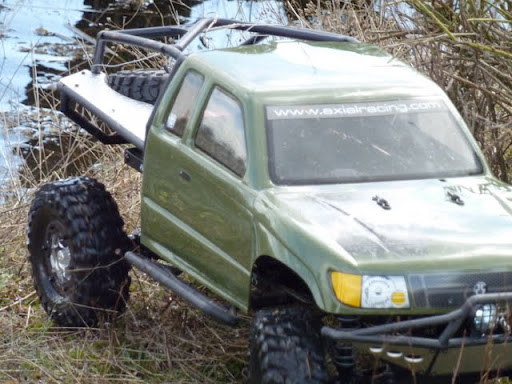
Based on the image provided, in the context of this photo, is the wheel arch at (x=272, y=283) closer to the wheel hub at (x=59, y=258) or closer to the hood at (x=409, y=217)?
the hood at (x=409, y=217)

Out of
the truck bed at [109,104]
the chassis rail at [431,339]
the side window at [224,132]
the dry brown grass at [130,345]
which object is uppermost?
the side window at [224,132]

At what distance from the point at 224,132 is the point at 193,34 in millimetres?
1032

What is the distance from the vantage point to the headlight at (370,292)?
529 centimetres

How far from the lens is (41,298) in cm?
756

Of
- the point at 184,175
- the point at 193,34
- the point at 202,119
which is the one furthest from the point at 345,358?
the point at 193,34

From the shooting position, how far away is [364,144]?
A: 6270 mm

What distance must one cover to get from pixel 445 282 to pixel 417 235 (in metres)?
0.30

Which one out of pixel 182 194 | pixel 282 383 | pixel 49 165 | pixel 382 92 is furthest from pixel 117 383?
pixel 49 165

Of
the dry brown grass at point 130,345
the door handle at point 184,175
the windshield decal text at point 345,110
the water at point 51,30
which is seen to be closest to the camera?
the windshield decal text at point 345,110

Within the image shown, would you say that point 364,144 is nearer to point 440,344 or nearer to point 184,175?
point 184,175

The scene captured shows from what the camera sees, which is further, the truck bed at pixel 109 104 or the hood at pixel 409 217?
the truck bed at pixel 109 104

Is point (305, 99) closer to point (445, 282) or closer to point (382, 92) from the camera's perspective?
point (382, 92)

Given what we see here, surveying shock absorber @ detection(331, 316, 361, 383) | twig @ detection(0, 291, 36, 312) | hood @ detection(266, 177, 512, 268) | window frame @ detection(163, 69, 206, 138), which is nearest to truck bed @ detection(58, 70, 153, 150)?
window frame @ detection(163, 69, 206, 138)

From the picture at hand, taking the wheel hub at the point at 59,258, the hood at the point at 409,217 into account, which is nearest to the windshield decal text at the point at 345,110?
the hood at the point at 409,217
